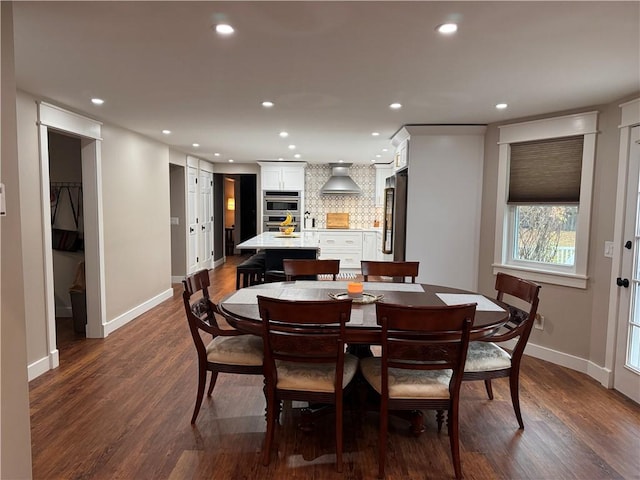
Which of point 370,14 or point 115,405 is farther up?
point 370,14

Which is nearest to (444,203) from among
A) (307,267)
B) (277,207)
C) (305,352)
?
(307,267)

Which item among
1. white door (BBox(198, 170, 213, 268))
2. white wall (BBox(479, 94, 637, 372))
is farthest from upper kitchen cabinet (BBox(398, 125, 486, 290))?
white door (BBox(198, 170, 213, 268))

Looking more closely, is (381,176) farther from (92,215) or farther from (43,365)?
(43,365)

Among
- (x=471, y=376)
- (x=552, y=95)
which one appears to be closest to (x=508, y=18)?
(x=552, y=95)

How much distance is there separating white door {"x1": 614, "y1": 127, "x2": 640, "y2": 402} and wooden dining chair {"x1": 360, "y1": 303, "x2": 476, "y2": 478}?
184cm

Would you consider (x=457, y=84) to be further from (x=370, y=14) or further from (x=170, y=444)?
(x=170, y=444)

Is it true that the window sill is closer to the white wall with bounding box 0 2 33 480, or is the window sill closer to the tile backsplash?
the white wall with bounding box 0 2 33 480

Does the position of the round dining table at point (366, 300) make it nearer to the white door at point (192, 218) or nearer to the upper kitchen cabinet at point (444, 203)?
the upper kitchen cabinet at point (444, 203)

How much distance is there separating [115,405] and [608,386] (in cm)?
371

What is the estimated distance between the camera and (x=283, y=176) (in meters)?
8.23

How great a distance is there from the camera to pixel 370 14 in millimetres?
1813

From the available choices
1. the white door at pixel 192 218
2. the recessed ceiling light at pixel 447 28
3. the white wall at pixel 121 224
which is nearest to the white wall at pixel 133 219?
the white wall at pixel 121 224

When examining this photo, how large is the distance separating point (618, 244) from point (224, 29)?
3201 mm

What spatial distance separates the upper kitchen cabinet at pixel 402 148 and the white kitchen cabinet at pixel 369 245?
3118 mm
